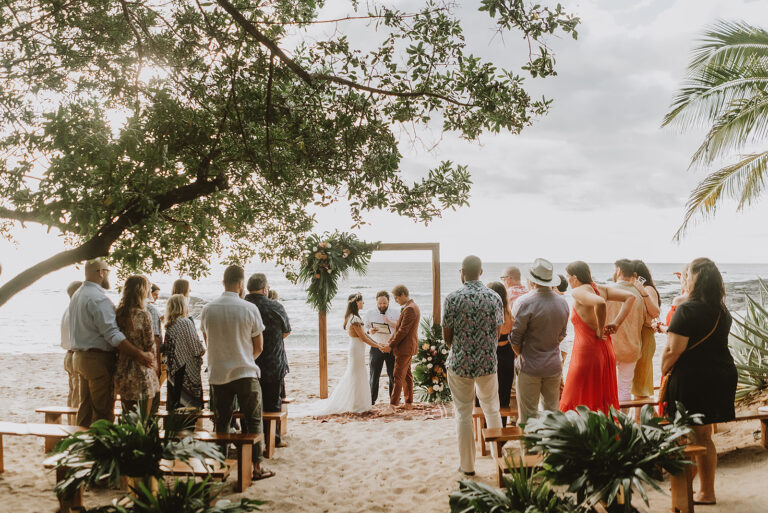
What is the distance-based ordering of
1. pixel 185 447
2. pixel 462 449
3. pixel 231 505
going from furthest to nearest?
pixel 462 449 → pixel 185 447 → pixel 231 505

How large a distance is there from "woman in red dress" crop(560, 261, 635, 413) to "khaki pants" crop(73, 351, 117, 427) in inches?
156

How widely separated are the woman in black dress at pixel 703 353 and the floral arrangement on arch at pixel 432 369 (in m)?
4.63

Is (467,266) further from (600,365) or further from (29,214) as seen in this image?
(29,214)

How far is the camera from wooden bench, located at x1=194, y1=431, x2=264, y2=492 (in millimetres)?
4383

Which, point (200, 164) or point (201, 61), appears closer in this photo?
point (200, 164)

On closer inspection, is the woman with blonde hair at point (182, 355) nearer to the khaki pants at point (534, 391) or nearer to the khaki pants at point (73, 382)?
the khaki pants at point (73, 382)

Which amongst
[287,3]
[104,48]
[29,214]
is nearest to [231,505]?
[29,214]

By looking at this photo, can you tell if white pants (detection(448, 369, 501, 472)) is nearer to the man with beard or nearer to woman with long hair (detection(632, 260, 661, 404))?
woman with long hair (detection(632, 260, 661, 404))

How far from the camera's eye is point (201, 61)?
168 inches

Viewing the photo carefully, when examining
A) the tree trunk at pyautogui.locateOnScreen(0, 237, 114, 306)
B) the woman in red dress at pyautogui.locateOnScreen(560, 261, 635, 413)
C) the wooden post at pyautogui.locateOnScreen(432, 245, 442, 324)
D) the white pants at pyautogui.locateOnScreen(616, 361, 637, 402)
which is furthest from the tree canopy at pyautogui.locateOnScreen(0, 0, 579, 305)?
the wooden post at pyautogui.locateOnScreen(432, 245, 442, 324)

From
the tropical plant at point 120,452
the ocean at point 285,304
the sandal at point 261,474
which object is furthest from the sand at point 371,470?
the ocean at point 285,304

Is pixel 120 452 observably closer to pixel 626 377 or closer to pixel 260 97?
pixel 260 97

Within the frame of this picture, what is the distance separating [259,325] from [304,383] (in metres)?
7.13

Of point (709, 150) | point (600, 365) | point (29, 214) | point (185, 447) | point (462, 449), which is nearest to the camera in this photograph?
point (29, 214)
